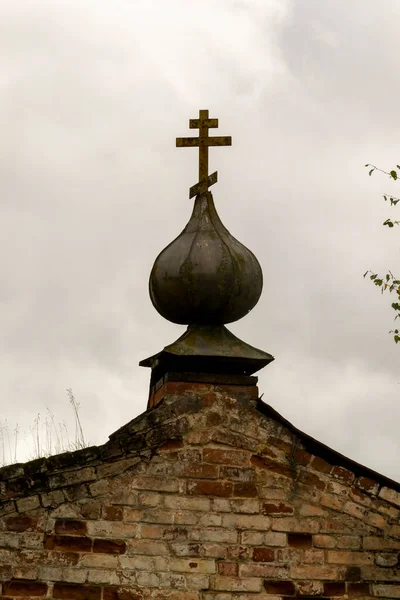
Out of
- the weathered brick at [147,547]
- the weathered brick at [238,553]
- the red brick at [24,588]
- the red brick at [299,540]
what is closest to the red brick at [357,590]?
the red brick at [299,540]

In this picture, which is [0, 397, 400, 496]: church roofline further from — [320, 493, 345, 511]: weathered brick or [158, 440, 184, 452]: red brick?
[320, 493, 345, 511]: weathered brick

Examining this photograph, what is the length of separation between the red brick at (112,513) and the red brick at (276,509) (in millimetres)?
984

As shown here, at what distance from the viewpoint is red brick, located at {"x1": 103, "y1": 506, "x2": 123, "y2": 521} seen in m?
7.13

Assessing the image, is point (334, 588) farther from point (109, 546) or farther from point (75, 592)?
point (75, 592)

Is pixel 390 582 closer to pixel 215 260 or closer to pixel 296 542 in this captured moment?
pixel 296 542

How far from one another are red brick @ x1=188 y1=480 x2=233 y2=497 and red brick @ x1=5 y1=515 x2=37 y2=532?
3.52 ft

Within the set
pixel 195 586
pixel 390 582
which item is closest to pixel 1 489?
pixel 195 586

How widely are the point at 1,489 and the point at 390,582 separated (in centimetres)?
271

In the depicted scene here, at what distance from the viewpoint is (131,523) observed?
714 centimetres

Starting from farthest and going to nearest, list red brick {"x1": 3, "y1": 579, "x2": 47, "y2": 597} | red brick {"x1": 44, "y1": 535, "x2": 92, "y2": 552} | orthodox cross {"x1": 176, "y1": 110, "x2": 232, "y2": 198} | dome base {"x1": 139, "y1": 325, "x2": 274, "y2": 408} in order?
orthodox cross {"x1": 176, "y1": 110, "x2": 232, "y2": 198} → dome base {"x1": 139, "y1": 325, "x2": 274, "y2": 408} → red brick {"x1": 44, "y1": 535, "x2": 92, "y2": 552} → red brick {"x1": 3, "y1": 579, "x2": 47, "y2": 597}

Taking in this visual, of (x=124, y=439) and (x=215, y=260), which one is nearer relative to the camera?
(x=124, y=439)

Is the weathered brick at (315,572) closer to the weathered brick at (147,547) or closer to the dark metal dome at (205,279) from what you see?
the weathered brick at (147,547)

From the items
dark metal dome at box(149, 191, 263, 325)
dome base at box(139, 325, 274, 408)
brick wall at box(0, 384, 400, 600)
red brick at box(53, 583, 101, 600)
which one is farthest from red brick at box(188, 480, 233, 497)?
dark metal dome at box(149, 191, 263, 325)

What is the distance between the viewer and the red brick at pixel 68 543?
7004 mm
